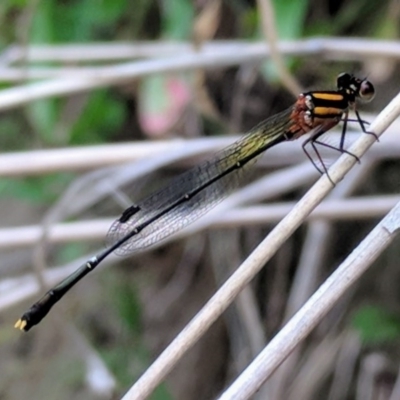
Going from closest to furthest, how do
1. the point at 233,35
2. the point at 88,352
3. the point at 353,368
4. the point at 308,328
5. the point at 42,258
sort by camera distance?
1. the point at 308,328
2. the point at 42,258
3. the point at 88,352
4. the point at 353,368
5. the point at 233,35

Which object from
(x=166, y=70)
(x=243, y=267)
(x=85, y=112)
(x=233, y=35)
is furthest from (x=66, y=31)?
(x=243, y=267)

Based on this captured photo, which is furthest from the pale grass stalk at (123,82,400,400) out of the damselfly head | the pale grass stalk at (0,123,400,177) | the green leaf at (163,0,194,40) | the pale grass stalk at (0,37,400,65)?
the green leaf at (163,0,194,40)

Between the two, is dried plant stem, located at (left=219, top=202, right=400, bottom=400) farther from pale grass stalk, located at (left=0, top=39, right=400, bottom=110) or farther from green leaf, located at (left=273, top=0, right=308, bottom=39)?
green leaf, located at (left=273, top=0, right=308, bottom=39)

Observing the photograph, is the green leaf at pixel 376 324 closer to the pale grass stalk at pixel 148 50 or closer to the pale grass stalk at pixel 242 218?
the pale grass stalk at pixel 242 218

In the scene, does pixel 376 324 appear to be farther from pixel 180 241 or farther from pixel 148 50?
pixel 148 50

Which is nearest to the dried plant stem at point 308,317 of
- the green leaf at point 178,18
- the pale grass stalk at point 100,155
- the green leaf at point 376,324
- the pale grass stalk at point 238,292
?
the pale grass stalk at point 238,292

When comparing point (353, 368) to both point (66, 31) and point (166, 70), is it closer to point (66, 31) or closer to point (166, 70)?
point (166, 70)

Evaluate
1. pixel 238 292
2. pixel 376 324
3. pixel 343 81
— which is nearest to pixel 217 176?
pixel 343 81
